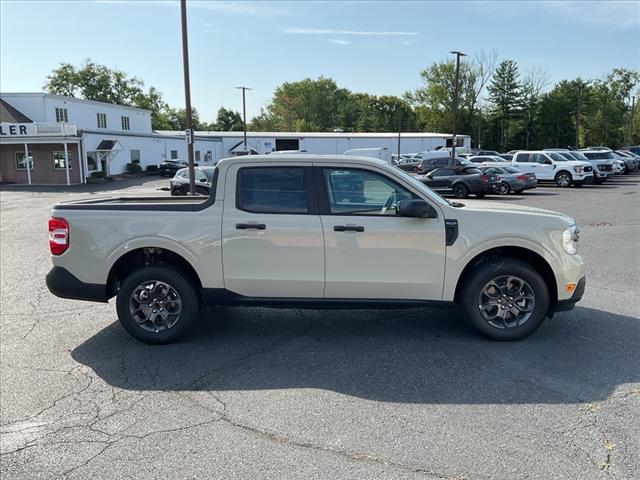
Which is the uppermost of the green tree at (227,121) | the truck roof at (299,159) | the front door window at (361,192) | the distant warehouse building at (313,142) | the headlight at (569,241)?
the green tree at (227,121)

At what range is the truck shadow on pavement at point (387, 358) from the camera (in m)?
3.98

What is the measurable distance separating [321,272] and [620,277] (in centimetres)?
510

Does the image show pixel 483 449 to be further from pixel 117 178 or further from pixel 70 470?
pixel 117 178

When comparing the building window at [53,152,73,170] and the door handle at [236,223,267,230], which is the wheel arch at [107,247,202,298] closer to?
the door handle at [236,223,267,230]

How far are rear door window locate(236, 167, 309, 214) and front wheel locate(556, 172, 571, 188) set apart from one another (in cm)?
2636

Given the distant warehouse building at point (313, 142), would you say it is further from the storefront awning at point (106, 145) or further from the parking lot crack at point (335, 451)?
the parking lot crack at point (335, 451)

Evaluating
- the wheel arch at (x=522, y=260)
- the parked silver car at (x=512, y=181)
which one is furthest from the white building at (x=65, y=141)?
the wheel arch at (x=522, y=260)

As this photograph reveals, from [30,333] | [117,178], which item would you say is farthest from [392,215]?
[117,178]

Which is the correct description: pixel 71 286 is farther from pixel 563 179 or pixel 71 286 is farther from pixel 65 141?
pixel 65 141

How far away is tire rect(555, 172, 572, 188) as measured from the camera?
90.2 feet

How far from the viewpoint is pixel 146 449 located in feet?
10.6

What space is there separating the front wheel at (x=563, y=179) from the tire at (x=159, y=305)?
2701 centimetres

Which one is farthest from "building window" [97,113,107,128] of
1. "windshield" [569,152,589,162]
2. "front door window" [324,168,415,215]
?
"front door window" [324,168,415,215]

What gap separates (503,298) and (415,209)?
124cm
